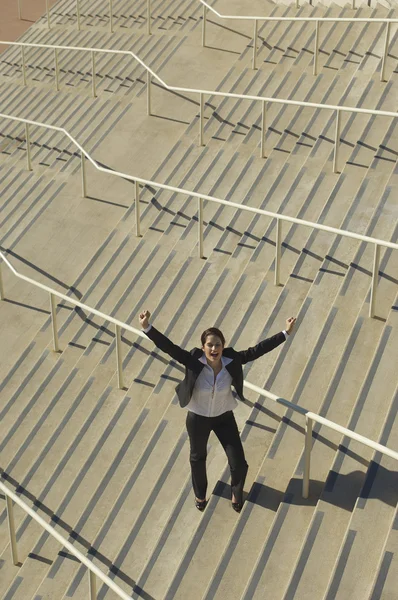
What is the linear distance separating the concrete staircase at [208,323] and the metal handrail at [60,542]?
0.31 m

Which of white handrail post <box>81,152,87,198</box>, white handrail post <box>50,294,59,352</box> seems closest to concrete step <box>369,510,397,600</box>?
white handrail post <box>50,294,59,352</box>

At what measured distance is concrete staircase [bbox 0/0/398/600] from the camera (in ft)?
20.1

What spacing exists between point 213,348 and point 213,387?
11.0 inches

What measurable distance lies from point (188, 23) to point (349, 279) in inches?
313

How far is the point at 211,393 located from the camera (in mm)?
6031

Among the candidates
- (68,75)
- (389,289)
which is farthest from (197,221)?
(68,75)

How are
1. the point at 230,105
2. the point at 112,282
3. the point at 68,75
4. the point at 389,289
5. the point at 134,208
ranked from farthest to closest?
1. the point at 68,75
2. the point at 230,105
3. the point at 134,208
4. the point at 112,282
5. the point at 389,289

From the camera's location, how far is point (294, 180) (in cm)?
959

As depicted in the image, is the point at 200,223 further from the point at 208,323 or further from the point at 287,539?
the point at 287,539

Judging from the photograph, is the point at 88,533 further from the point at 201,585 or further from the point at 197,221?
the point at 197,221

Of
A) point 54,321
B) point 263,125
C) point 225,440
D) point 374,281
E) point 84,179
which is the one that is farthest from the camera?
point 84,179

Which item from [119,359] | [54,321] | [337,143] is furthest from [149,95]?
A: [119,359]

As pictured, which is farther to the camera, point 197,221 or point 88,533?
point 197,221

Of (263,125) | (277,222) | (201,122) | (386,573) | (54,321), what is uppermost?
(277,222)
